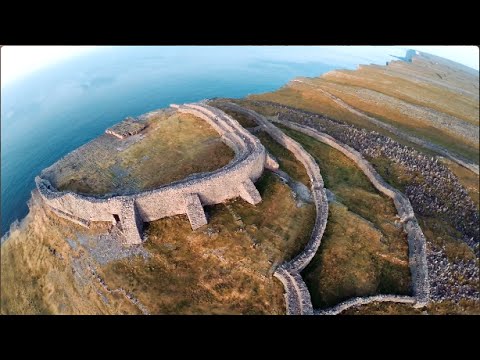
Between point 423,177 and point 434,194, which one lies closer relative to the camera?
point 434,194

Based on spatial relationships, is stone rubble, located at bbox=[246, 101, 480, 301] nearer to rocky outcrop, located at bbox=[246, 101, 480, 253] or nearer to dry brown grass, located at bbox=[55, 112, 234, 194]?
rocky outcrop, located at bbox=[246, 101, 480, 253]

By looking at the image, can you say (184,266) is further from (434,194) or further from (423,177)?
(423,177)

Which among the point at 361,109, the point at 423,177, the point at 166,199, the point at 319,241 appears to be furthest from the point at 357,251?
the point at 361,109

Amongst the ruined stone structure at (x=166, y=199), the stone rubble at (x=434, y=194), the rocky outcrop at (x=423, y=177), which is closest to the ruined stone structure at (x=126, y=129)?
the ruined stone structure at (x=166, y=199)

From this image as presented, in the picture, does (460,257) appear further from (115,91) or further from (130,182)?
(115,91)

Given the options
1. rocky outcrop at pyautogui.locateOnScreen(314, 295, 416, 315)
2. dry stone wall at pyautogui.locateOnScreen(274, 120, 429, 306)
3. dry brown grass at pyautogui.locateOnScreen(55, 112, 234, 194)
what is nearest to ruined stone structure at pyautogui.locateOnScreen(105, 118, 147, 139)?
dry brown grass at pyautogui.locateOnScreen(55, 112, 234, 194)

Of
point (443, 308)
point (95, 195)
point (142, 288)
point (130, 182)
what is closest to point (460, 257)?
point (443, 308)

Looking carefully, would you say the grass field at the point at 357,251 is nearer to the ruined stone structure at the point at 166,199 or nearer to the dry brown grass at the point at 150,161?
the ruined stone structure at the point at 166,199
